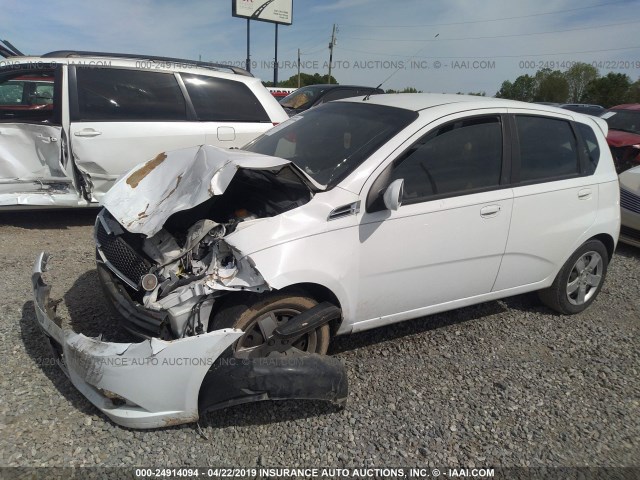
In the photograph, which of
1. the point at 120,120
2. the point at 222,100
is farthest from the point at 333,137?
the point at 120,120

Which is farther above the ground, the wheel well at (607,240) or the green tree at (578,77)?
the green tree at (578,77)

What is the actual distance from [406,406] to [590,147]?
2604mm

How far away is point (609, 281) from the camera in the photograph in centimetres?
473

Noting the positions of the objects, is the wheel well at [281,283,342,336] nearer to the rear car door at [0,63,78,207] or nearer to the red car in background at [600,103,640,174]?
the rear car door at [0,63,78,207]

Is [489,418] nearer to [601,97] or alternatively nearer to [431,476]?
[431,476]

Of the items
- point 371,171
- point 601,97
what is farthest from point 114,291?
point 601,97

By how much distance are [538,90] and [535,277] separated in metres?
54.3

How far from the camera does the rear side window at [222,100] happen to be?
5355 millimetres

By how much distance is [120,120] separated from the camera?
5023 millimetres

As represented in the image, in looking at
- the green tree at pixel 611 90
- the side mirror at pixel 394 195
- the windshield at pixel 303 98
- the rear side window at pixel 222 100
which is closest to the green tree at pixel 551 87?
the green tree at pixel 611 90

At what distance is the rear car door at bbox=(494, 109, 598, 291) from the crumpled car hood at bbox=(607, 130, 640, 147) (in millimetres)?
5612

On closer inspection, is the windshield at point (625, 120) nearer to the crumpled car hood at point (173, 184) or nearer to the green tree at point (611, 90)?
the crumpled car hood at point (173, 184)

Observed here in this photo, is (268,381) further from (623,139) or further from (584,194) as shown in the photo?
(623,139)

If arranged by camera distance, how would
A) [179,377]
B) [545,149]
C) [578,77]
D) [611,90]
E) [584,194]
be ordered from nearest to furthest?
1. [179,377]
2. [545,149]
3. [584,194]
4. [611,90]
5. [578,77]
